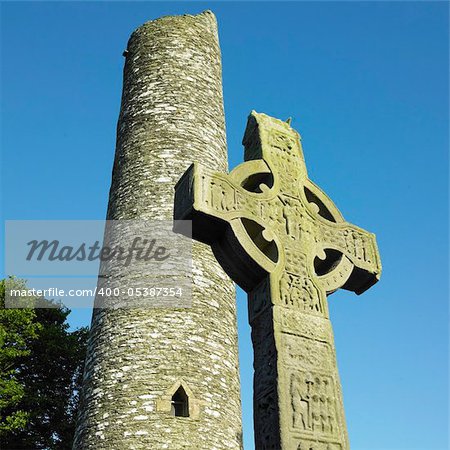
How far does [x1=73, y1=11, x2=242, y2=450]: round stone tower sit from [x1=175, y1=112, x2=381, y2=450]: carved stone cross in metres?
5.00

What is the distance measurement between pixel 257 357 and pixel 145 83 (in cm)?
975

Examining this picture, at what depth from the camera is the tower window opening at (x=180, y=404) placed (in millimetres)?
8945

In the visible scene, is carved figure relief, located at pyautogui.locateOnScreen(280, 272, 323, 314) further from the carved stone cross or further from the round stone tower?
the round stone tower

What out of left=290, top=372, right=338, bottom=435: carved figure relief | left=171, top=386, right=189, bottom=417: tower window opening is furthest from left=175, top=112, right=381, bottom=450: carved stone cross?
left=171, top=386, right=189, bottom=417: tower window opening

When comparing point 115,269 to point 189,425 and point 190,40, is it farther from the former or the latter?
point 190,40

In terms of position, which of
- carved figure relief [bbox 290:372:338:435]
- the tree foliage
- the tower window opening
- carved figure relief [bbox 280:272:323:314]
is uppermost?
the tree foliage

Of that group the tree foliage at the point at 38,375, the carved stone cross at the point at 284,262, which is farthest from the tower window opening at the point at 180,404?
the tree foliage at the point at 38,375

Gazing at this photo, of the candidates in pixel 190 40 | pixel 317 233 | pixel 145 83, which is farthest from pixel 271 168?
pixel 190 40

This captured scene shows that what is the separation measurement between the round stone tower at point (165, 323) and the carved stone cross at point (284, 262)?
16.4 ft

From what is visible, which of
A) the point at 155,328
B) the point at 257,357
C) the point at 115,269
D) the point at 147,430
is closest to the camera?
the point at 257,357

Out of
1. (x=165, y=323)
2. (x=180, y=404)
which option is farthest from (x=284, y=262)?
(x=165, y=323)

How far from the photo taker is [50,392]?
17109mm

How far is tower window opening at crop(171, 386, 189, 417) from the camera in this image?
8945mm

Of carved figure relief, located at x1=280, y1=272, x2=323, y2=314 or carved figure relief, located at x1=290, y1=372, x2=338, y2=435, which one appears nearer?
carved figure relief, located at x1=290, y1=372, x2=338, y2=435
